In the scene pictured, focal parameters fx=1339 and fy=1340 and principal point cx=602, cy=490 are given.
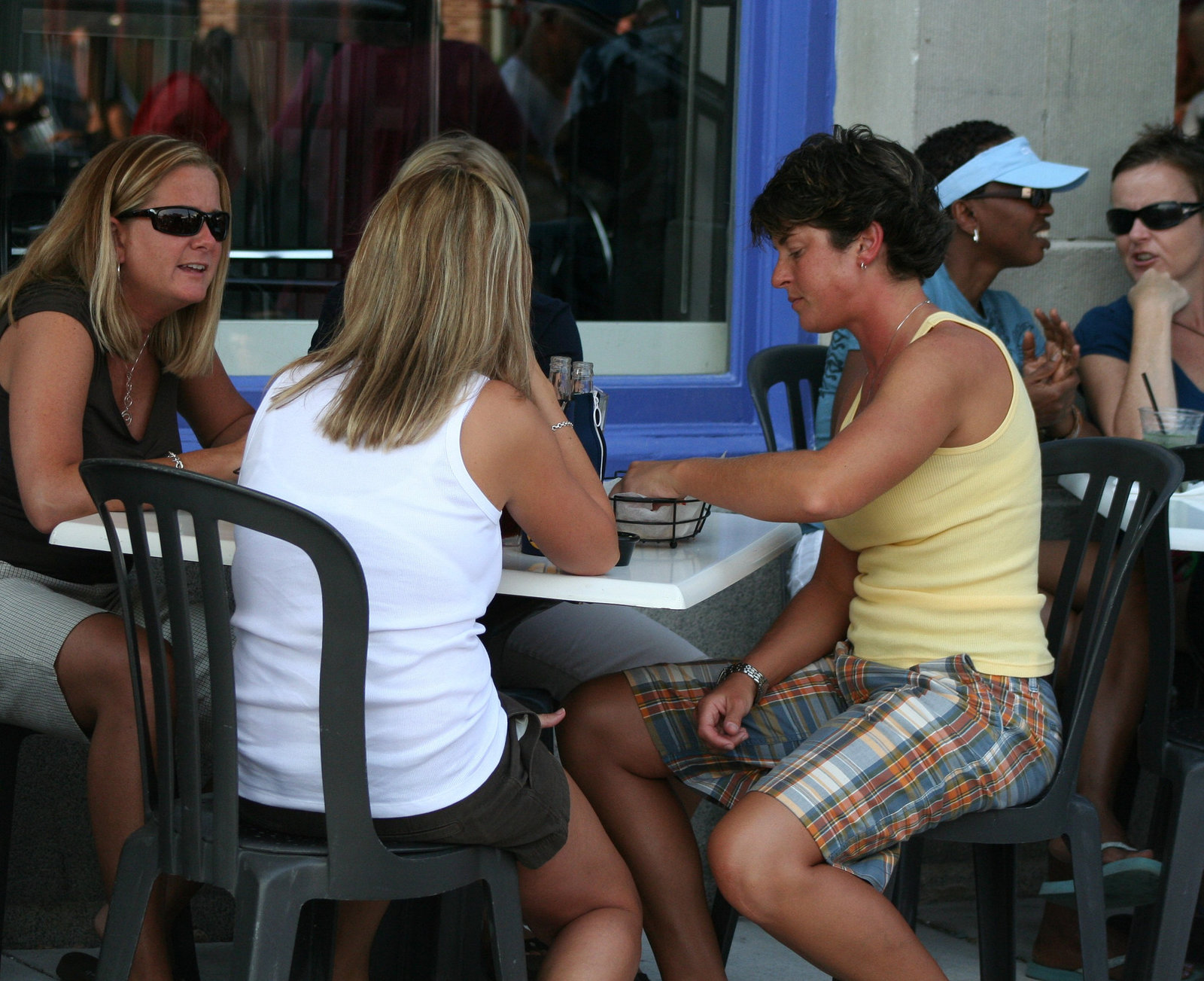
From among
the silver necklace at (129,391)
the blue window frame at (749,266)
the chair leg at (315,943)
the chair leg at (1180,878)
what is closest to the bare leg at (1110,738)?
the chair leg at (1180,878)

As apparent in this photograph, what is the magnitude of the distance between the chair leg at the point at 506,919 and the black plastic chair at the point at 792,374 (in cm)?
152

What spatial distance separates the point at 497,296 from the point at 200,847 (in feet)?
2.59

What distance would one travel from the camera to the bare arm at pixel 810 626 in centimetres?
217

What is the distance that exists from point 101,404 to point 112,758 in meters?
0.72

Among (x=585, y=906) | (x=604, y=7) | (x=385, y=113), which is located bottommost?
(x=585, y=906)

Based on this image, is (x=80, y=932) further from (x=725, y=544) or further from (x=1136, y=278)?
(x=1136, y=278)

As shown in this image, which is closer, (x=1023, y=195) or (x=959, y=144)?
(x=1023, y=195)

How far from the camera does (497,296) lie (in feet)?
5.81

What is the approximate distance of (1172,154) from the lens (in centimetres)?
332

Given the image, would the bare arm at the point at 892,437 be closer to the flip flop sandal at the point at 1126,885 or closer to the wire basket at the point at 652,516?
the wire basket at the point at 652,516

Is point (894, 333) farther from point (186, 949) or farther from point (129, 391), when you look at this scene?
point (186, 949)

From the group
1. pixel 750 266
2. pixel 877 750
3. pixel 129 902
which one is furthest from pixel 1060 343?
pixel 129 902

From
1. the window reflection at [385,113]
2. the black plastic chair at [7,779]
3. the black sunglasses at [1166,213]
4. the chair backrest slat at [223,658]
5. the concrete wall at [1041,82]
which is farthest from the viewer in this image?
the window reflection at [385,113]

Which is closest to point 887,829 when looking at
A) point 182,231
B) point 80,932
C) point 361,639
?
point 361,639
